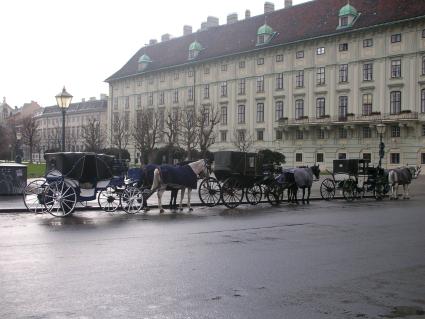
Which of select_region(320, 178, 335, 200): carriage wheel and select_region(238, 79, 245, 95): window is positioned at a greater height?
select_region(238, 79, 245, 95): window

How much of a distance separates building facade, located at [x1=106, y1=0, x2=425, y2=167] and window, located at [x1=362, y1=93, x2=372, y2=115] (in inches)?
4.6

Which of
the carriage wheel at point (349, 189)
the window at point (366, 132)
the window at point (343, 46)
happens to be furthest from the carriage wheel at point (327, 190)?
the window at point (343, 46)

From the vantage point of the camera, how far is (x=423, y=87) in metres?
61.9

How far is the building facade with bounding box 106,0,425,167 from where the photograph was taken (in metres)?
63.5

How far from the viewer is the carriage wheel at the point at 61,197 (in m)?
15.9

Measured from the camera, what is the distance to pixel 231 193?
2000 cm

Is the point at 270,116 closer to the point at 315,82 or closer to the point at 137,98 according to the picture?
the point at 315,82

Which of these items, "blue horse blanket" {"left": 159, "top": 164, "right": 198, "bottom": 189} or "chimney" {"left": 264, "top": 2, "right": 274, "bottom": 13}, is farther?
"chimney" {"left": 264, "top": 2, "right": 274, "bottom": 13}

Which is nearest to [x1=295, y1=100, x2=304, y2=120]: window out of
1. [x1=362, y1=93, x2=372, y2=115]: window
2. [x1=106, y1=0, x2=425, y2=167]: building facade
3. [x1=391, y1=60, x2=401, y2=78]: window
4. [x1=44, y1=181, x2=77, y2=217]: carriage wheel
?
[x1=106, y1=0, x2=425, y2=167]: building facade

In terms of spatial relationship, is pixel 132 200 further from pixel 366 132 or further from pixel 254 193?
pixel 366 132

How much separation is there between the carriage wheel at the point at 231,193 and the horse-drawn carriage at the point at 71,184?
3.48 metres

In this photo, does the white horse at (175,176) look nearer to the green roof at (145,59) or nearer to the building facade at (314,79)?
the building facade at (314,79)

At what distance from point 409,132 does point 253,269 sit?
191 feet

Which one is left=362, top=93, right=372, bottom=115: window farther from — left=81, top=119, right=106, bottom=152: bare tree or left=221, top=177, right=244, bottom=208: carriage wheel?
left=221, top=177, right=244, bottom=208: carriage wheel
